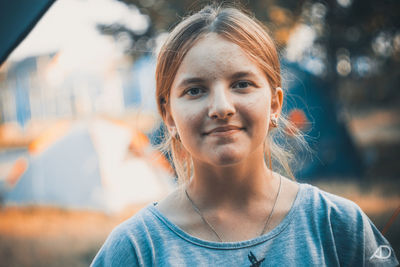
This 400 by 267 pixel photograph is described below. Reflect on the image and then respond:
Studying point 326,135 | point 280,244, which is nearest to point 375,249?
point 280,244

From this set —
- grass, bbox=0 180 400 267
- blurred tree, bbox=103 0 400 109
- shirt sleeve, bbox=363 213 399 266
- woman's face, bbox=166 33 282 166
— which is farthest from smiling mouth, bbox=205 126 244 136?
blurred tree, bbox=103 0 400 109

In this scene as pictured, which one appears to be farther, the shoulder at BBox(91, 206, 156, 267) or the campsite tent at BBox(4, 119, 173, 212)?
the campsite tent at BBox(4, 119, 173, 212)

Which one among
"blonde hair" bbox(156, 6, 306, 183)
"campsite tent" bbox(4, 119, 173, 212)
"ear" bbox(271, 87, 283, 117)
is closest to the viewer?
"blonde hair" bbox(156, 6, 306, 183)

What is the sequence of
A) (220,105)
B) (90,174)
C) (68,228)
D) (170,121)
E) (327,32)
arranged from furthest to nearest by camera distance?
(327,32)
(90,174)
(68,228)
(170,121)
(220,105)

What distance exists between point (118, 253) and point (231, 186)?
384 millimetres

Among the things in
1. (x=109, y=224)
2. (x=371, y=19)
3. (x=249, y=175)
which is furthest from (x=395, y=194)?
(x=249, y=175)

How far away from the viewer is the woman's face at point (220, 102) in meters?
0.92

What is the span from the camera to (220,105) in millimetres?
908

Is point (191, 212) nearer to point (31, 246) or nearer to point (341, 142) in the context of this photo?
point (31, 246)

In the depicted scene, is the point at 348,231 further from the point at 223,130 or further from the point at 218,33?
the point at 218,33

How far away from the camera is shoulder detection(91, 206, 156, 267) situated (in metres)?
0.94

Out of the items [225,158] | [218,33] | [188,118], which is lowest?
[225,158]

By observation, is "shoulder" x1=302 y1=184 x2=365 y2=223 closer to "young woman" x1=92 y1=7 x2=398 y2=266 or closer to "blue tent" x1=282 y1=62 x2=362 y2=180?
"young woman" x1=92 y1=7 x2=398 y2=266

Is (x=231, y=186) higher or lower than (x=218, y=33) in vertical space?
lower
